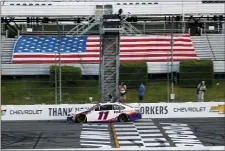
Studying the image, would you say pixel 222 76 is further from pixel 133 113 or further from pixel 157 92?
pixel 133 113

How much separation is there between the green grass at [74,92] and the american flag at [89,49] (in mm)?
3678

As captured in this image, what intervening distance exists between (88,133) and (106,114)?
283cm

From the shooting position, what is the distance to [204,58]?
29.7m

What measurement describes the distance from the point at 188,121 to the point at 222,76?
356 inches

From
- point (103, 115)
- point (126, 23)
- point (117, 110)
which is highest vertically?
point (126, 23)

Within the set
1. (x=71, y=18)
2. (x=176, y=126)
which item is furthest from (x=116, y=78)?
(x=71, y=18)

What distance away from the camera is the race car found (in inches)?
760

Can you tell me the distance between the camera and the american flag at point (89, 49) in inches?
1155

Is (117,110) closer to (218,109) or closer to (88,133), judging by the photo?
(88,133)

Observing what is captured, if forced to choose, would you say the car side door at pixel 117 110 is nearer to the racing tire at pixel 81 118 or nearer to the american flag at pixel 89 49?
the racing tire at pixel 81 118

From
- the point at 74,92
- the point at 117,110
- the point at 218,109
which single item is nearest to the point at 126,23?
the point at 74,92

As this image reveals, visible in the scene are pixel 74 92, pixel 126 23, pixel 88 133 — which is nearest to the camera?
pixel 88 133

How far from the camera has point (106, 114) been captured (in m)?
19.3

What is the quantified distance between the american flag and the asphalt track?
979cm
